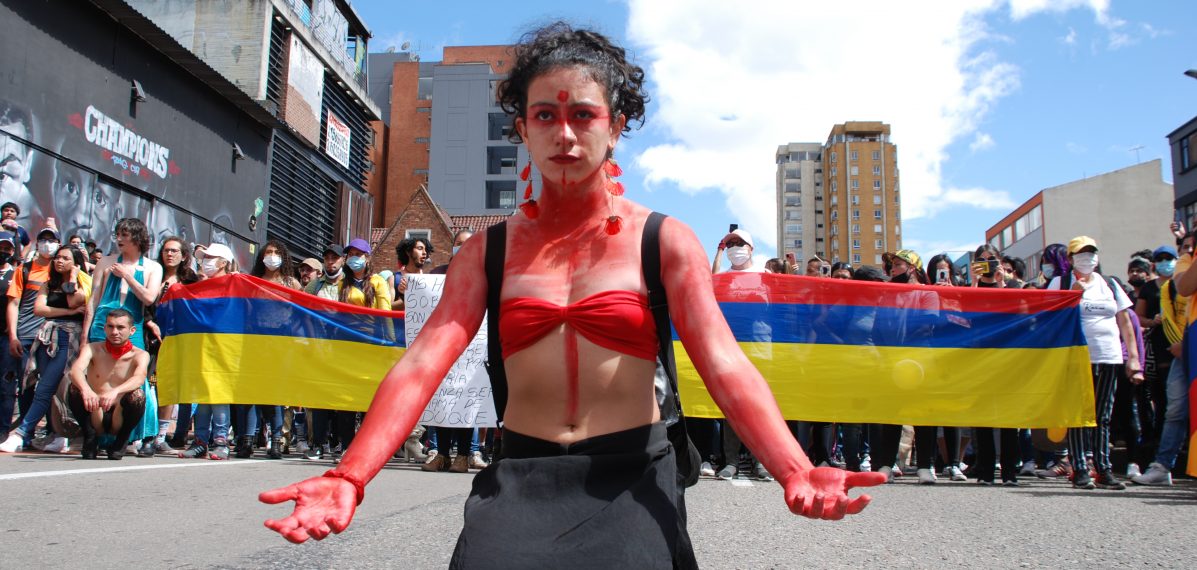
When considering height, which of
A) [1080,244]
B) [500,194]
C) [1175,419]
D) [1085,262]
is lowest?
[1175,419]

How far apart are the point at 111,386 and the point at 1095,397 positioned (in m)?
8.55

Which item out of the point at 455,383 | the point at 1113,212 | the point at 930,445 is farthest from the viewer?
the point at 1113,212

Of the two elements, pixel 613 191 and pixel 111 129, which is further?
pixel 111 129

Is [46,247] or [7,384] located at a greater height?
[46,247]

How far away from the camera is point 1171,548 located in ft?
13.6

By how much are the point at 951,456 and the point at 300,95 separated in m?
29.5

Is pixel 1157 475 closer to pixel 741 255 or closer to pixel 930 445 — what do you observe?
pixel 930 445

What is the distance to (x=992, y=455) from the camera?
759cm

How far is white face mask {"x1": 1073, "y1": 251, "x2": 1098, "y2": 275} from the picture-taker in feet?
25.3

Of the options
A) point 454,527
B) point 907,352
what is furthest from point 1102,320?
point 454,527

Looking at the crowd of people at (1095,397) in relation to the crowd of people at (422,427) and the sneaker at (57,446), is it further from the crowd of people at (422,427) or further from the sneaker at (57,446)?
the sneaker at (57,446)

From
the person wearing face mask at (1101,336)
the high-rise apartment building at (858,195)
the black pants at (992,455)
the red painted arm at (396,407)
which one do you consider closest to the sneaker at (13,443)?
the red painted arm at (396,407)

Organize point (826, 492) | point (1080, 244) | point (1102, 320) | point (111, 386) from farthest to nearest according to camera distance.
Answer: point (111, 386) → point (1080, 244) → point (1102, 320) → point (826, 492)

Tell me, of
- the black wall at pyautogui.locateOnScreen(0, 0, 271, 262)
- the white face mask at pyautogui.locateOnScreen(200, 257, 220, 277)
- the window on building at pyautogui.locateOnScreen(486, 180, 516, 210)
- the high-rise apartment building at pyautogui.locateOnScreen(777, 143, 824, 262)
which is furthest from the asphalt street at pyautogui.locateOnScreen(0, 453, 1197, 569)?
the high-rise apartment building at pyautogui.locateOnScreen(777, 143, 824, 262)
